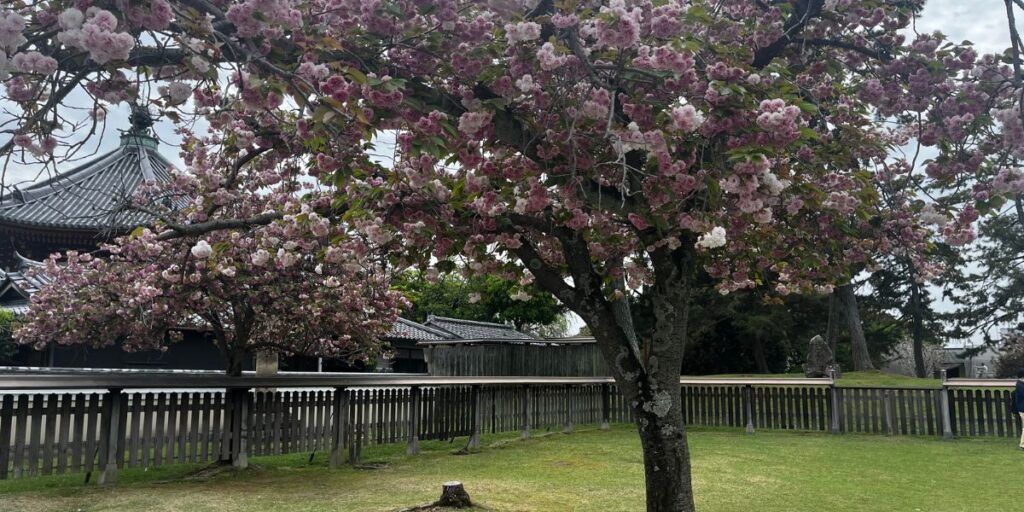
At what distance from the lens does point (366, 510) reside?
5926 millimetres

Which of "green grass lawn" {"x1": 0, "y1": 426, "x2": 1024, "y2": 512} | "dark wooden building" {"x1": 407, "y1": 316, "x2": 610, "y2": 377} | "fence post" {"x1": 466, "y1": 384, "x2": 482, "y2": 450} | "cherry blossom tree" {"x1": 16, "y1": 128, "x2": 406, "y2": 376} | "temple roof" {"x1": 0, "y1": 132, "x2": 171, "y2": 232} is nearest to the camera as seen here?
"green grass lawn" {"x1": 0, "y1": 426, "x2": 1024, "y2": 512}

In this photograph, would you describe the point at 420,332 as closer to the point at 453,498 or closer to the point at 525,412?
the point at 525,412

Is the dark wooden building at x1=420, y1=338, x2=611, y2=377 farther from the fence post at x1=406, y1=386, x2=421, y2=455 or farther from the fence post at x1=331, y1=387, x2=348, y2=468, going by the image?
the fence post at x1=331, y1=387, x2=348, y2=468

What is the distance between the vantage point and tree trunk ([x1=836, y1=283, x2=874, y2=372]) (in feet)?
75.6

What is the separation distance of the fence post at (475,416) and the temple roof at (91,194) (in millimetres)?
5359

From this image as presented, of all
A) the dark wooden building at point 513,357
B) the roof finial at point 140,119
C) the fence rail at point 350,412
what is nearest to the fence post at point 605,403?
the fence rail at point 350,412

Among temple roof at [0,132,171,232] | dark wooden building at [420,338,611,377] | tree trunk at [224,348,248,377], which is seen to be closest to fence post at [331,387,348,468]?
tree trunk at [224,348,248,377]

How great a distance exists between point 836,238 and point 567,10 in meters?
3.29

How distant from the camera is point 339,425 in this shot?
349 inches

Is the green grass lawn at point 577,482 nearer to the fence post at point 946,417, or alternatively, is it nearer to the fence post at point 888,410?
the fence post at point 946,417

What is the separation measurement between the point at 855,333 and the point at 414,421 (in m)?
18.7

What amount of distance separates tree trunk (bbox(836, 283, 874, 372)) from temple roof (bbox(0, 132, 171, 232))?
2094cm

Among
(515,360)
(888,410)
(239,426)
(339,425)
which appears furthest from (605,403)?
(239,426)

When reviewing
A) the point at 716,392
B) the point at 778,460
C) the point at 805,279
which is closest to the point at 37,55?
the point at 805,279
